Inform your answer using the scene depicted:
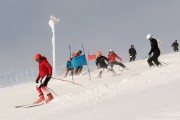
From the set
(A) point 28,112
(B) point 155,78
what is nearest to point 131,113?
(A) point 28,112

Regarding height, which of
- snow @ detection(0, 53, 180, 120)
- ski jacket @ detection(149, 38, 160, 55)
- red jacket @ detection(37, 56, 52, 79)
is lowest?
snow @ detection(0, 53, 180, 120)

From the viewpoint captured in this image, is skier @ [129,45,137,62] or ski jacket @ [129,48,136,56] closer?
ski jacket @ [129,48,136,56]

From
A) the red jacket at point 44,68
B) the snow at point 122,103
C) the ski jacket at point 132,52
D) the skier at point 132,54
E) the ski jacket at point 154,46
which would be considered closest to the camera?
the snow at point 122,103

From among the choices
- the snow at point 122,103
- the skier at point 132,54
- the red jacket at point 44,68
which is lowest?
the snow at point 122,103

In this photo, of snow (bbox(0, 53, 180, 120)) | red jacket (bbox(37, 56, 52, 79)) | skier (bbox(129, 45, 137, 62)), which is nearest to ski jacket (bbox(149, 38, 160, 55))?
snow (bbox(0, 53, 180, 120))

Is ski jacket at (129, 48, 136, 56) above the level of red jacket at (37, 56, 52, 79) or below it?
above

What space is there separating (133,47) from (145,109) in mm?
27055

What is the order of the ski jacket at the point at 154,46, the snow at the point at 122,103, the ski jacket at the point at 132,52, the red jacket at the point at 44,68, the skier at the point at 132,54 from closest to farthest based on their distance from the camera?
the snow at the point at 122,103 < the red jacket at the point at 44,68 < the ski jacket at the point at 154,46 < the ski jacket at the point at 132,52 < the skier at the point at 132,54

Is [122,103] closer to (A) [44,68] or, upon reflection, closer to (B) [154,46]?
(A) [44,68]

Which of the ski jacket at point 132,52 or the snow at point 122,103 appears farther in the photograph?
the ski jacket at point 132,52

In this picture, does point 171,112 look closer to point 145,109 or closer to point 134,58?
point 145,109

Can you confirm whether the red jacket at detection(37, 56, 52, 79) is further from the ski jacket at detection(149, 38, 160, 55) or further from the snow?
the ski jacket at detection(149, 38, 160, 55)

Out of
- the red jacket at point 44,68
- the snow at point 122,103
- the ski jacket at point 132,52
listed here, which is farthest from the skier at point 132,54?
the red jacket at point 44,68

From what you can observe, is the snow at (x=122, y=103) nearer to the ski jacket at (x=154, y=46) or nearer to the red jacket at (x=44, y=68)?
the red jacket at (x=44, y=68)
